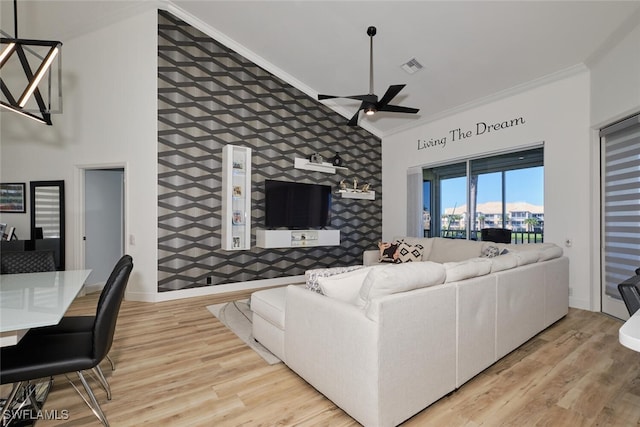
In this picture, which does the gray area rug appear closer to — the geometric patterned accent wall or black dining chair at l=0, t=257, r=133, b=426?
the geometric patterned accent wall

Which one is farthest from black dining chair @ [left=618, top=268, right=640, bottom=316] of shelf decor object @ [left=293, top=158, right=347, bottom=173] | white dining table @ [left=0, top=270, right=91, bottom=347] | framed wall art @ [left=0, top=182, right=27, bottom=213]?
framed wall art @ [left=0, top=182, right=27, bottom=213]

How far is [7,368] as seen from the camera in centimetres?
137

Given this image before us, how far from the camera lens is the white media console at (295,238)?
16.1 feet

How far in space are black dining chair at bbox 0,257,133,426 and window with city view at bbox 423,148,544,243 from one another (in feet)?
16.8

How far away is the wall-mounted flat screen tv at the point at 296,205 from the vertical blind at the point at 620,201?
404 cm

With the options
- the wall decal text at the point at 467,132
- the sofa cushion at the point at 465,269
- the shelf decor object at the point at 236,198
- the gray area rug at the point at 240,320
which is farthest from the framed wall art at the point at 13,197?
the wall decal text at the point at 467,132

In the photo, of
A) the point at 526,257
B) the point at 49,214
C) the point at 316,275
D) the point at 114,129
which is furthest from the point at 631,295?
the point at 49,214

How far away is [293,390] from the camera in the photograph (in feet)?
6.62

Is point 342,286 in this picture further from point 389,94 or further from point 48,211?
point 48,211

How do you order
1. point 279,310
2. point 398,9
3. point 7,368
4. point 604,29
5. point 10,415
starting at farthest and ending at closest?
point 398,9 → point 604,29 → point 279,310 → point 10,415 → point 7,368

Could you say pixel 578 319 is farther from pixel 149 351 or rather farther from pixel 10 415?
pixel 10 415

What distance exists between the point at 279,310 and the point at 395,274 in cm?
110

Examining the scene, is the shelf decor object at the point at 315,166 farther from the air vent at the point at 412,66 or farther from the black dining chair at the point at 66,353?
the black dining chair at the point at 66,353

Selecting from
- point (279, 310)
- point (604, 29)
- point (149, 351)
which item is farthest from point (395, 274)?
point (604, 29)
